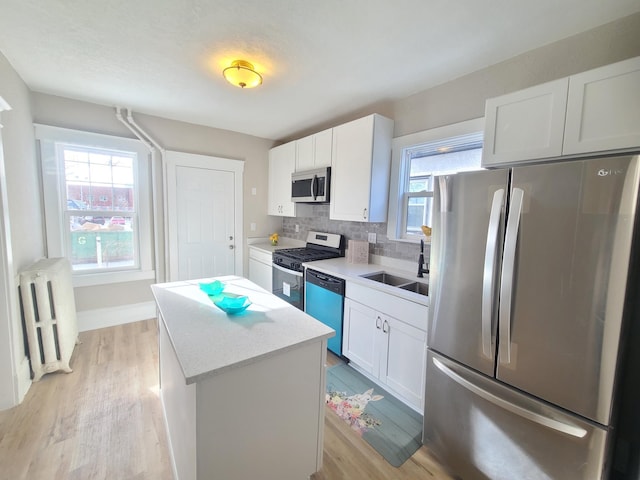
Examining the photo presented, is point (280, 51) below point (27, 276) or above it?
above

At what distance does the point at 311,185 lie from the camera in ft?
10.3

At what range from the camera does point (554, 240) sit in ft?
3.73

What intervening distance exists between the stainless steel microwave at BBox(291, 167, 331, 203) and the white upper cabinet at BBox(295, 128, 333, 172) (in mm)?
80

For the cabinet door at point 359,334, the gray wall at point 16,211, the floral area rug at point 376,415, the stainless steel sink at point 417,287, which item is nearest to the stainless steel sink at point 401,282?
the stainless steel sink at point 417,287

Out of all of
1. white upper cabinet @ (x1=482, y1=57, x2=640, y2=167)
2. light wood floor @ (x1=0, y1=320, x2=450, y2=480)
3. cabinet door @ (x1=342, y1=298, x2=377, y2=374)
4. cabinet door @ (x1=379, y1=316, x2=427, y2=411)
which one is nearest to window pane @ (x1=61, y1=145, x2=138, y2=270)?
light wood floor @ (x1=0, y1=320, x2=450, y2=480)

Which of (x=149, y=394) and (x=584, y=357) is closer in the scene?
(x=584, y=357)

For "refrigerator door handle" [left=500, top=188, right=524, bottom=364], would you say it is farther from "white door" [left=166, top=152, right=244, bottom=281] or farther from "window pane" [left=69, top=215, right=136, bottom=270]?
"window pane" [left=69, top=215, right=136, bottom=270]

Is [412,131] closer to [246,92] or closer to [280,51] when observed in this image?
[280,51]

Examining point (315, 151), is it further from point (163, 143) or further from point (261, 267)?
point (163, 143)

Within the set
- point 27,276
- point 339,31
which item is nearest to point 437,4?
point 339,31

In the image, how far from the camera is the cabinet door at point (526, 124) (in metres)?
1.36

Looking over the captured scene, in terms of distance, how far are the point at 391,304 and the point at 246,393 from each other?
1255mm

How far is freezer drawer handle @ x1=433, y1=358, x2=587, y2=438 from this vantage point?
112 cm

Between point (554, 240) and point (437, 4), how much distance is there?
1296 mm
